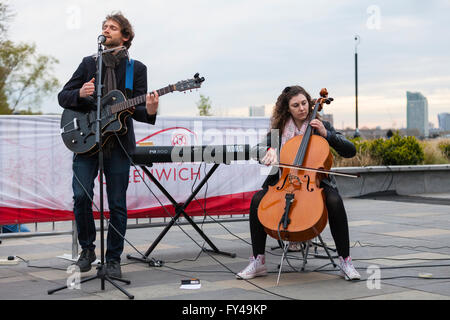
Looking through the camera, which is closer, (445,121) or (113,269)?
(113,269)

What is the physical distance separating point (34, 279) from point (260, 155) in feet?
7.22

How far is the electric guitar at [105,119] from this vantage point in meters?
4.92

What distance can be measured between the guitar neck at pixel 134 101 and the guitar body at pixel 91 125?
45 millimetres

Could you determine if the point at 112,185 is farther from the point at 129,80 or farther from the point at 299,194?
the point at 299,194

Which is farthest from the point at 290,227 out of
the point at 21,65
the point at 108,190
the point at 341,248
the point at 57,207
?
the point at 21,65

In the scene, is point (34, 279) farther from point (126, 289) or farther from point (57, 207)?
point (57, 207)

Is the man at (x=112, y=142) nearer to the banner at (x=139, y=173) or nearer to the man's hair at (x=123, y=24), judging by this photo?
the man's hair at (x=123, y=24)

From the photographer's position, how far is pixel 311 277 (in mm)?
5055

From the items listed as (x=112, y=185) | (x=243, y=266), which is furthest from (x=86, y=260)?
(x=243, y=266)

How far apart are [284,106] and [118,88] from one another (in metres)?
1.48

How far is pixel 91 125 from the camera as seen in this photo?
204 inches

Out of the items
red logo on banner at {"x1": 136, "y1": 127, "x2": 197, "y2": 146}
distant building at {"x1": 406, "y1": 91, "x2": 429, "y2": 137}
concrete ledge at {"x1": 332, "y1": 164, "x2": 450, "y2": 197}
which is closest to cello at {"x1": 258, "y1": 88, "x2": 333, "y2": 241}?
red logo on banner at {"x1": 136, "y1": 127, "x2": 197, "y2": 146}

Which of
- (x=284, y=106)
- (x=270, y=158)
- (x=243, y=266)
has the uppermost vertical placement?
(x=284, y=106)

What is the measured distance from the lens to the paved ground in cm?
445
